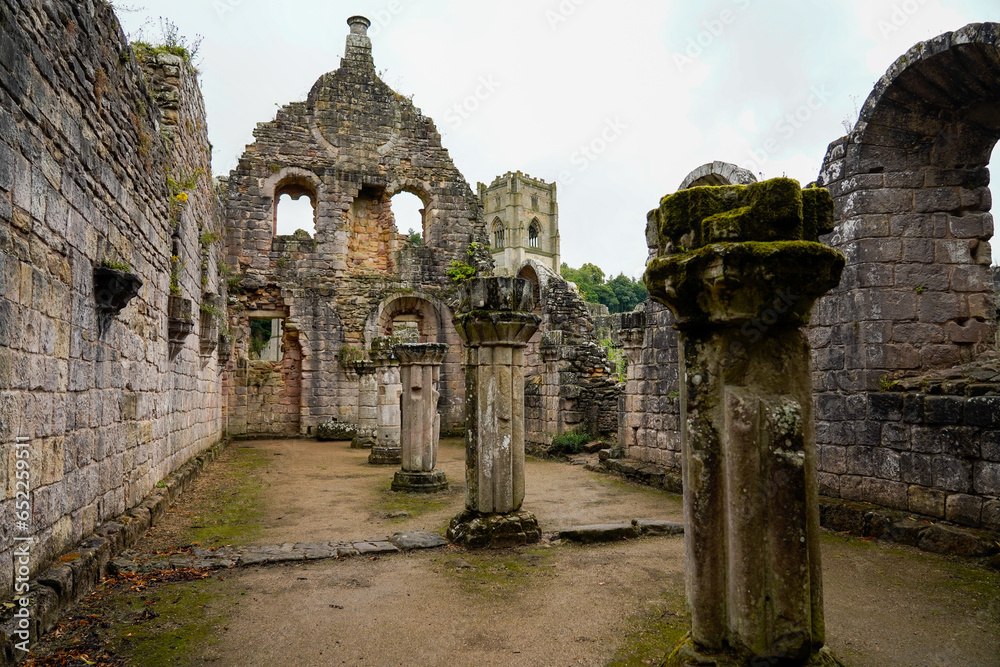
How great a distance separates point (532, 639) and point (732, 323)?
2247 millimetres

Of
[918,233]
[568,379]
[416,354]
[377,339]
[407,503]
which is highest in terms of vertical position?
[918,233]

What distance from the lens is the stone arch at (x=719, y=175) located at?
837 cm

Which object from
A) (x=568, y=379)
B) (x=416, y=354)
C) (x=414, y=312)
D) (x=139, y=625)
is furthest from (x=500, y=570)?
(x=414, y=312)

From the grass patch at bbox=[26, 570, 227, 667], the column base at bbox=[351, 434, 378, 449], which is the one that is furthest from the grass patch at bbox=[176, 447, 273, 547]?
the column base at bbox=[351, 434, 378, 449]

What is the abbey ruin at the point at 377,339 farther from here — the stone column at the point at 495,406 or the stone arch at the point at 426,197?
the stone arch at the point at 426,197

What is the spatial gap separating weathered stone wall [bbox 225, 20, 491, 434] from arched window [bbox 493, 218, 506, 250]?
34.5 metres

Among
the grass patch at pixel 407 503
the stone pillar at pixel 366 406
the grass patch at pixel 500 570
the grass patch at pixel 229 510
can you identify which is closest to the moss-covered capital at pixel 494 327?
the grass patch at pixel 500 570

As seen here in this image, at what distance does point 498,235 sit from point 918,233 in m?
48.5

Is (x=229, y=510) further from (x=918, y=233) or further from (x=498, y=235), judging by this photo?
(x=498, y=235)

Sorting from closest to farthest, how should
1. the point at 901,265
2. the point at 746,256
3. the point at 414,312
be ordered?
the point at 746,256, the point at 901,265, the point at 414,312

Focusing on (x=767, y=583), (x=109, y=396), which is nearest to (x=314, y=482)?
(x=109, y=396)

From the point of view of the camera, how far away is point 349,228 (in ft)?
60.0

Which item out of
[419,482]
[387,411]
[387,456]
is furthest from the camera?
[387,456]

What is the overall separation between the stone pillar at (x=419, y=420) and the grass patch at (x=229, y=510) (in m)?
2.00
